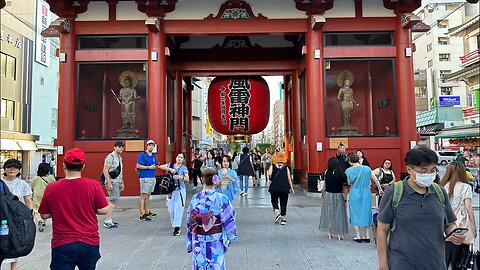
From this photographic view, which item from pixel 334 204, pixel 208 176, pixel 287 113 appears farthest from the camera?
pixel 287 113

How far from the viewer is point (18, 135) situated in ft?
85.7

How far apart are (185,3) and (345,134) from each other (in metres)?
6.90

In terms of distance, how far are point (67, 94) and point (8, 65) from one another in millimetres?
17875

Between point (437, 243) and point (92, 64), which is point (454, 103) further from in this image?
point (437, 243)

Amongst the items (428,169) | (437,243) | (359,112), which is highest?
(359,112)

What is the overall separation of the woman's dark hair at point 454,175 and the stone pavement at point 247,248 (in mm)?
1608

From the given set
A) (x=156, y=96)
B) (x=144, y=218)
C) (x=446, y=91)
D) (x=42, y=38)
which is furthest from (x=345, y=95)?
(x=446, y=91)

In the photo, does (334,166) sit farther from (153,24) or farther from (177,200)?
(153,24)

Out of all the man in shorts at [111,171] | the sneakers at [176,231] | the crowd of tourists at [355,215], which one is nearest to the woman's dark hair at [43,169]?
the man in shorts at [111,171]

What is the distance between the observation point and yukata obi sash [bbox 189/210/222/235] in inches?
141

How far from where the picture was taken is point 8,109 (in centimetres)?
2538

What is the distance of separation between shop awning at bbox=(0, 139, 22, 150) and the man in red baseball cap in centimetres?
2462

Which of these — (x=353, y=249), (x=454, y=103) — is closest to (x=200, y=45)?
(x=353, y=249)

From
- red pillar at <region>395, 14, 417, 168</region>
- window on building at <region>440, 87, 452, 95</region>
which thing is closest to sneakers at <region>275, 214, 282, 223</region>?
red pillar at <region>395, 14, 417, 168</region>
